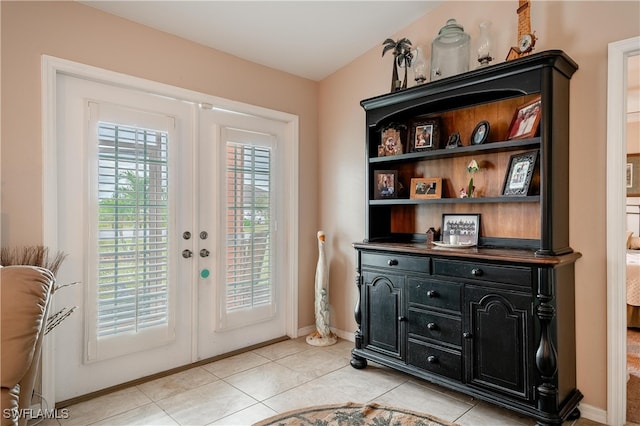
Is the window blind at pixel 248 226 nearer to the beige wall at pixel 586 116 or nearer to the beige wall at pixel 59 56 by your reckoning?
the beige wall at pixel 59 56

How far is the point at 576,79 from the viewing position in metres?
2.29

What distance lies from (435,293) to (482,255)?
42cm

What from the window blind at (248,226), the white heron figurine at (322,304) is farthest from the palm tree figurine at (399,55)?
the white heron figurine at (322,304)

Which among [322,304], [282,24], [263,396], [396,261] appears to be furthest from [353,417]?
[282,24]

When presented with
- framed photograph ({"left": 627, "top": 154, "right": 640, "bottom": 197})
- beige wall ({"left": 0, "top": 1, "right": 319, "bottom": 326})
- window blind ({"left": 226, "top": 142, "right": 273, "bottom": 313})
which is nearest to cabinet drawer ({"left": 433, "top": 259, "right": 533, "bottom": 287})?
window blind ({"left": 226, "top": 142, "right": 273, "bottom": 313})

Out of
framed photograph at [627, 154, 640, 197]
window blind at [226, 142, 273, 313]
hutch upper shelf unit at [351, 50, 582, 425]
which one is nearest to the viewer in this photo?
hutch upper shelf unit at [351, 50, 582, 425]

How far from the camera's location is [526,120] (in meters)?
2.35

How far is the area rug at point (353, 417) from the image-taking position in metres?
2.15

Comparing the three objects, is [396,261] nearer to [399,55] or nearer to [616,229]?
[616,229]

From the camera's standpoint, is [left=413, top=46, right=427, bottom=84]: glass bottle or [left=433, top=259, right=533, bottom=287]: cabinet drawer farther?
[left=413, top=46, right=427, bottom=84]: glass bottle

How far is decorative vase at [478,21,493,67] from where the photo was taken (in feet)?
8.27

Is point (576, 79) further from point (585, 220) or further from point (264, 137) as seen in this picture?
point (264, 137)

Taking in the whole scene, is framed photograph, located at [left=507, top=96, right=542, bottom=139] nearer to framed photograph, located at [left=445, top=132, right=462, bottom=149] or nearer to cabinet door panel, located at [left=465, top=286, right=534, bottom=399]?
framed photograph, located at [left=445, top=132, right=462, bottom=149]

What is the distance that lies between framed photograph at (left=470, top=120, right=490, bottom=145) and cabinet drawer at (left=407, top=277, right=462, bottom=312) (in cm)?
97
